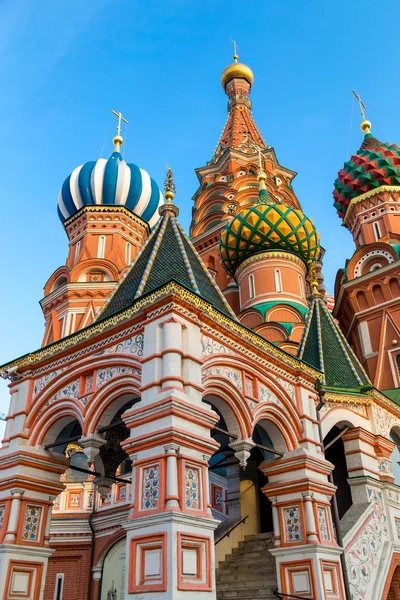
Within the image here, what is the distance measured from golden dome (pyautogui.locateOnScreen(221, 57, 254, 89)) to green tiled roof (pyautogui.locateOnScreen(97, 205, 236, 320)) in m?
25.9

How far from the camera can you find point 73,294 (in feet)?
66.7

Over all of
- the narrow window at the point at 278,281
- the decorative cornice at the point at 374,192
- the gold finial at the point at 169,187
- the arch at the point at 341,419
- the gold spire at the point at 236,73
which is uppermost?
the gold spire at the point at 236,73

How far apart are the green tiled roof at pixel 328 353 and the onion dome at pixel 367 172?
10.5 metres

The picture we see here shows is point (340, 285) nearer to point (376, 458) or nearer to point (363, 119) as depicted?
point (363, 119)

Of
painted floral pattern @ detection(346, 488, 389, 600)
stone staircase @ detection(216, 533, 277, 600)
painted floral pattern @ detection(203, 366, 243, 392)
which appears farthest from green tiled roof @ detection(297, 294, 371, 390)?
painted floral pattern @ detection(203, 366, 243, 392)

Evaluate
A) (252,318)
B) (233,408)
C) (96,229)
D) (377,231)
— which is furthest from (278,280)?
(233,408)

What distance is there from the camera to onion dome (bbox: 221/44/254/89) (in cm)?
3191

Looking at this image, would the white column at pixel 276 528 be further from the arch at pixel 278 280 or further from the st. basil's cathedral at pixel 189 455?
the arch at pixel 278 280

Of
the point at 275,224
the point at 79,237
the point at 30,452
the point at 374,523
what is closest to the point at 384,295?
the point at 275,224

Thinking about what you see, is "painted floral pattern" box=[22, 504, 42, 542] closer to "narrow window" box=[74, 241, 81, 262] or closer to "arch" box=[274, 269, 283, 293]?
"arch" box=[274, 269, 283, 293]

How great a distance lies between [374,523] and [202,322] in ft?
14.8

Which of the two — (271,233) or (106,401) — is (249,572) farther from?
(271,233)

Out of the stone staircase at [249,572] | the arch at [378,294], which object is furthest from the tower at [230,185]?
the stone staircase at [249,572]

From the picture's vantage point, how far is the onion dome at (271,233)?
17250 millimetres
